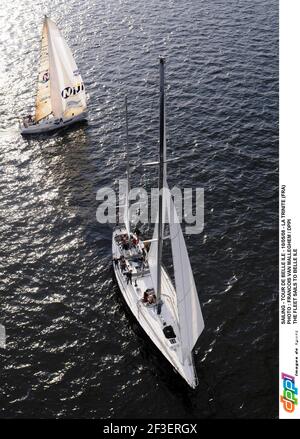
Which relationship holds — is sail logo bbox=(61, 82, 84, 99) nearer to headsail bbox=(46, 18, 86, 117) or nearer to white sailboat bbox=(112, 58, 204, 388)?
headsail bbox=(46, 18, 86, 117)

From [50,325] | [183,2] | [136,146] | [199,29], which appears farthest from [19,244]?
[183,2]

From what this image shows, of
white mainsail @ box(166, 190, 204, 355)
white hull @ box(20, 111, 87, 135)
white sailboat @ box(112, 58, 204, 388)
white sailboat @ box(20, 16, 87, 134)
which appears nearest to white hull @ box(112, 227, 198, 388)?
white sailboat @ box(112, 58, 204, 388)

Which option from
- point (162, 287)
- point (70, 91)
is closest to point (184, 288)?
point (162, 287)

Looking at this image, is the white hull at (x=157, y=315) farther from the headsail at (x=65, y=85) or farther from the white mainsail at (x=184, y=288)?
the headsail at (x=65, y=85)

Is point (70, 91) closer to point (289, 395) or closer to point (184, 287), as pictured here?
point (184, 287)

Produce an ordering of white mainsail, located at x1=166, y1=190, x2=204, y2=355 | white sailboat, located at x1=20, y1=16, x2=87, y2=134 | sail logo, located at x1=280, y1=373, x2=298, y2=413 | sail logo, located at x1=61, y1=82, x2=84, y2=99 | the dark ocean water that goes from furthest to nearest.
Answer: sail logo, located at x1=61, y1=82, x2=84, y2=99, white sailboat, located at x1=20, y1=16, x2=87, y2=134, the dark ocean water, white mainsail, located at x1=166, y1=190, x2=204, y2=355, sail logo, located at x1=280, y1=373, x2=298, y2=413

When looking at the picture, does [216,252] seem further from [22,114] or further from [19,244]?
[22,114]
